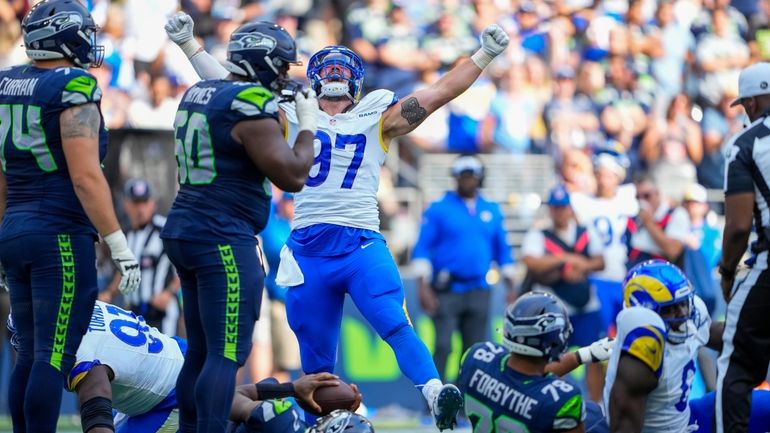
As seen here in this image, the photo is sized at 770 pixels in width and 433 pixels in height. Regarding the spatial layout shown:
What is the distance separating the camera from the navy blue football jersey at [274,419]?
226 inches

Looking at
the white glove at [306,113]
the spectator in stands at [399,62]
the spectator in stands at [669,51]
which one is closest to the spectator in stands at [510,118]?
the spectator in stands at [399,62]

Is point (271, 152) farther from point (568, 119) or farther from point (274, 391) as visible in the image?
point (568, 119)

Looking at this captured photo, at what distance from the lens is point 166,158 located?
42.0ft

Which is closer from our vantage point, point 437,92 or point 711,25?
point 437,92

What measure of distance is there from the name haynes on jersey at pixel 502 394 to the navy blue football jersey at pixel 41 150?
1.91 m

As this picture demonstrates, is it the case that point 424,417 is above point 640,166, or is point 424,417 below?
below

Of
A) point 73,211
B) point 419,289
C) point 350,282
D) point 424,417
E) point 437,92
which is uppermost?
point 437,92

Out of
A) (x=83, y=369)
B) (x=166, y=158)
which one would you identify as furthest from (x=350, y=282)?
(x=166, y=158)

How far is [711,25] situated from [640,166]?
250 centimetres

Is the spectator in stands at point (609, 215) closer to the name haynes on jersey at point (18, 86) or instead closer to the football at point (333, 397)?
the football at point (333, 397)

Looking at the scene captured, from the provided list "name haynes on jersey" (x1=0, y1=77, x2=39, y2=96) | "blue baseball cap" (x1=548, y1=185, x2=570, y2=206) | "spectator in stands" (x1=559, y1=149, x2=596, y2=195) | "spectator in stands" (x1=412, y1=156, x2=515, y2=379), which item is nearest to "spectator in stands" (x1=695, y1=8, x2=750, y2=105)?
"spectator in stands" (x1=559, y1=149, x2=596, y2=195)

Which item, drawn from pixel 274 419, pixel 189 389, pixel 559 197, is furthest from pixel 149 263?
pixel 274 419

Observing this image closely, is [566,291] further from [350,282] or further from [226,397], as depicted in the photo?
[226,397]

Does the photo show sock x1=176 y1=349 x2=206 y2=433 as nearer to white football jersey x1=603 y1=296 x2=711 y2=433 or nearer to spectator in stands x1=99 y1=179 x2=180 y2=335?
white football jersey x1=603 y1=296 x2=711 y2=433
